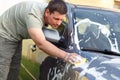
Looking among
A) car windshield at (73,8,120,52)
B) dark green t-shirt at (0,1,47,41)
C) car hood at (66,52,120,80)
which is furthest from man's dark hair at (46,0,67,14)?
car hood at (66,52,120,80)

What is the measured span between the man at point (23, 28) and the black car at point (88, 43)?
0.59 ft

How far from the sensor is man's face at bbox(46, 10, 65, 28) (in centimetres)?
513

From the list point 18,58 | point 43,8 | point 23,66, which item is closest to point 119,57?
point 43,8

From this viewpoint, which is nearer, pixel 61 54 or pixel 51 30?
pixel 61 54

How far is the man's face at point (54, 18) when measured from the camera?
513cm

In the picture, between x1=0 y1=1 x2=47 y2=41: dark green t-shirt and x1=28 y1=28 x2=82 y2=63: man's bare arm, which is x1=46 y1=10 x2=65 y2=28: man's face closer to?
x1=0 y1=1 x2=47 y2=41: dark green t-shirt

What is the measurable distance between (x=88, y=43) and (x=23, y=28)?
2.77 feet

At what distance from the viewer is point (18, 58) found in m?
6.12

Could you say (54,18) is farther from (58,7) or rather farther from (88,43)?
(88,43)

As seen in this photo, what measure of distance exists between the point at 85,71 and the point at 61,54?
363 millimetres

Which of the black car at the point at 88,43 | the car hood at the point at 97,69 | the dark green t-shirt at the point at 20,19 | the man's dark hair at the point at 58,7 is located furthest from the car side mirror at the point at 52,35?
the car hood at the point at 97,69

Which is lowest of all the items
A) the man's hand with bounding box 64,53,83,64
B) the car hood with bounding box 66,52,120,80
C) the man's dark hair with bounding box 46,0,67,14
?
the car hood with bounding box 66,52,120,80

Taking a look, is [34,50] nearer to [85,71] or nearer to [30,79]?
[30,79]

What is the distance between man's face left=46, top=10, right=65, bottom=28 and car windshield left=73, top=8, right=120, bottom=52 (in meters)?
0.34
